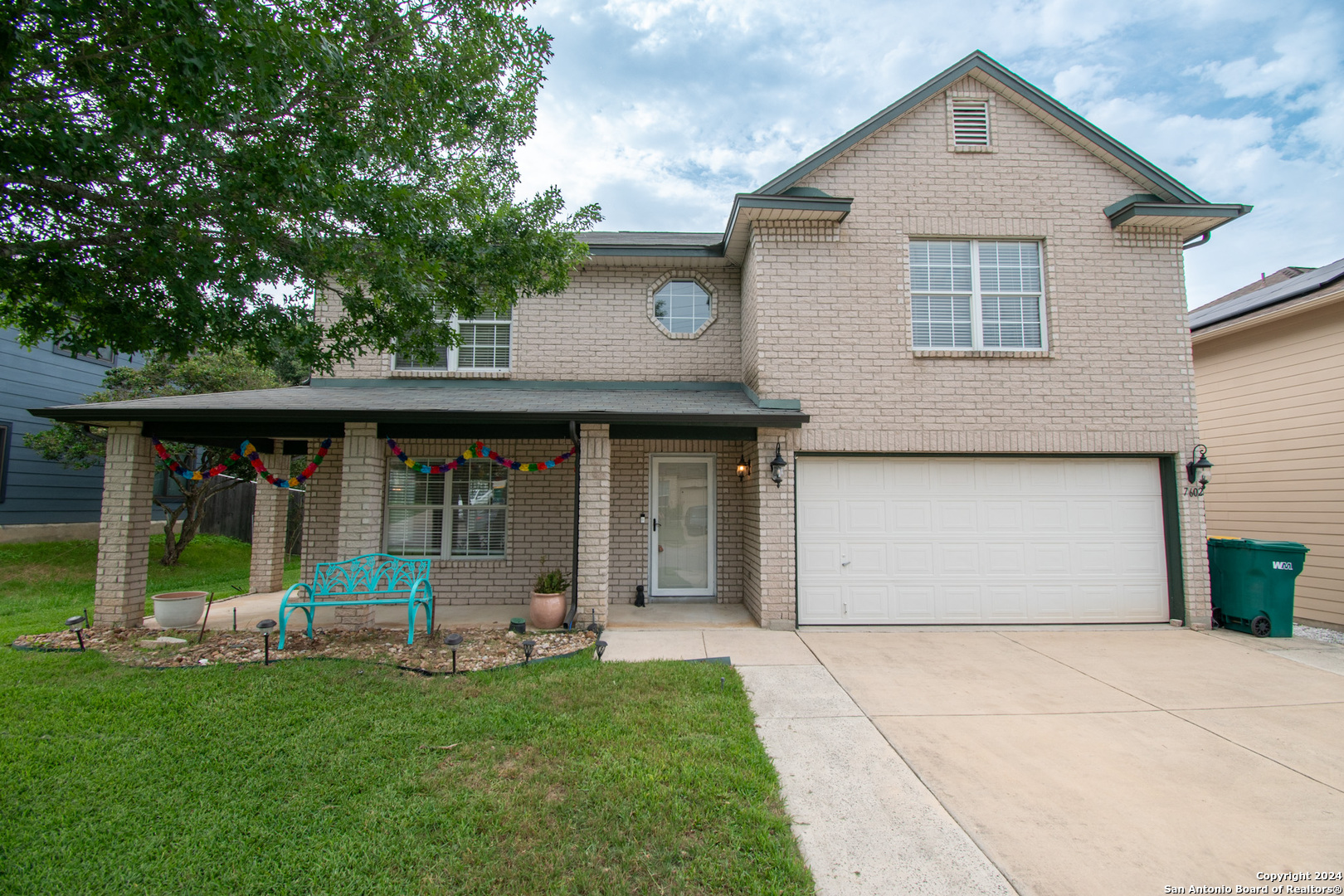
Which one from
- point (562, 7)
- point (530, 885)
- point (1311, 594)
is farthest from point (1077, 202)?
point (530, 885)

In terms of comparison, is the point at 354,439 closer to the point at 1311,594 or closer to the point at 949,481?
the point at 949,481

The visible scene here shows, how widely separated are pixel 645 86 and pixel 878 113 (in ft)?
28.8

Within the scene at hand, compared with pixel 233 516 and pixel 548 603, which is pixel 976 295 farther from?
pixel 233 516

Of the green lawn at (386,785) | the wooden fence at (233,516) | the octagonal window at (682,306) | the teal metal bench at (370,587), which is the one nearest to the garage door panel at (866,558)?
the green lawn at (386,785)

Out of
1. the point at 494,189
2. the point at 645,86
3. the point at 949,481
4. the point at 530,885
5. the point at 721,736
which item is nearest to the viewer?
the point at 530,885

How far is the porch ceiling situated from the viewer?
6840 mm

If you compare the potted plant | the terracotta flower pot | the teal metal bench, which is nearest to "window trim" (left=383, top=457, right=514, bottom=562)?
the teal metal bench

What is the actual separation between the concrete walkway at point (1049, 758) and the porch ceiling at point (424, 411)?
271 cm

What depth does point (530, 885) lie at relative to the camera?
8.59 ft

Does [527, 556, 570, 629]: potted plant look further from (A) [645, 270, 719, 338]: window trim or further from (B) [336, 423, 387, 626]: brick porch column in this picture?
(A) [645, 270, 719, 338]: window trim

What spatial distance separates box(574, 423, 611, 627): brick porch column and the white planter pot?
4.65 metres

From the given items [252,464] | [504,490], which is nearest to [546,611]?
[504,490]

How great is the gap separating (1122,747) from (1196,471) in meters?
5.42

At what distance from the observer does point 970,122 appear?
27.2ft
